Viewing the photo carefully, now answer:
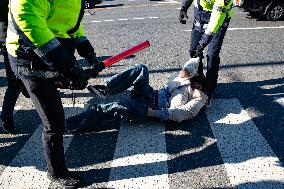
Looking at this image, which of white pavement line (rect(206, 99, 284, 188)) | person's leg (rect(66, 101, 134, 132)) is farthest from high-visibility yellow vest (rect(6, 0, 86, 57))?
white pavement line (rect(206, 99, 284, 188))

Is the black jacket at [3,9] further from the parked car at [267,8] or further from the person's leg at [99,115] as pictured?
the parked car at [267,8]

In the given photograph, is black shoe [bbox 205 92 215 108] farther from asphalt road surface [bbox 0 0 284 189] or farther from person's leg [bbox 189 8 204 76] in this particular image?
person's leg [bbox 189 8 204 76]

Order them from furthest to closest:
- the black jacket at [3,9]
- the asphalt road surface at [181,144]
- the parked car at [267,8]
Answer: the parked car at [267,8] → the black jacket at [3,9] → the asphalt road surface at [181,144]

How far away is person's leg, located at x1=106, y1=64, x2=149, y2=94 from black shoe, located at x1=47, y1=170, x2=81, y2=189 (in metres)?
1.35

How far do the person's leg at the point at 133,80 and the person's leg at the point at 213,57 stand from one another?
1.01m

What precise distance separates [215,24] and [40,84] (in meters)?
2.49

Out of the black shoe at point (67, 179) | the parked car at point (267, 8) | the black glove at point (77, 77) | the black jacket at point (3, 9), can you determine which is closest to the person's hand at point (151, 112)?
the black shoe at point (67, 179)

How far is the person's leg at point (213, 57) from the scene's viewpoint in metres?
4.89

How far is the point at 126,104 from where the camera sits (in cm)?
427

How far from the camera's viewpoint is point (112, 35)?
381 inches

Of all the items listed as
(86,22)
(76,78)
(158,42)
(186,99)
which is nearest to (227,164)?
(186,99)

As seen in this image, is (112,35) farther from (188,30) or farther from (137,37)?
(188,30)

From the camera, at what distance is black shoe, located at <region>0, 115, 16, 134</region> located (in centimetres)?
427

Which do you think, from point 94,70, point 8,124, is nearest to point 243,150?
point 94,70
